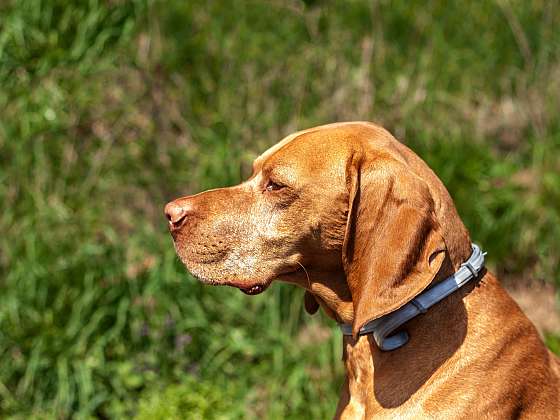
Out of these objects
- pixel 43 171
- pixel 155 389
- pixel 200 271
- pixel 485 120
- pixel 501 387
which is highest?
pixel 200 271

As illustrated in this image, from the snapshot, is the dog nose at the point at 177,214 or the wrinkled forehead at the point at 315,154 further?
the dog nose at the point at 177,214

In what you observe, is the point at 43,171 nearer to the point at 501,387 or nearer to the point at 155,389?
the point at 155,389

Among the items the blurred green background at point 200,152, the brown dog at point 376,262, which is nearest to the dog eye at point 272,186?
the brown dog at point 376,262

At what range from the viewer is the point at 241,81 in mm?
6301

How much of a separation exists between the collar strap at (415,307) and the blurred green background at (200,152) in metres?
1.91

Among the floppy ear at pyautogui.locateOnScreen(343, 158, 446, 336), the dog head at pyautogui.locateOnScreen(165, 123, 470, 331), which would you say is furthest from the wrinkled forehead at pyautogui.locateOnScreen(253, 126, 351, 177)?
the floppy ear at pyautogui.locateOnScreen(343, 158, 446, 336)

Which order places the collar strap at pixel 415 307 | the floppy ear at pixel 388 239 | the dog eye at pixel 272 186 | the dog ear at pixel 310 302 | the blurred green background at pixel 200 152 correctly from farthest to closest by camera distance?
the blurred green background at pixel 200 152, the dog ear at pixel 310 302, the dog eye at pixel 272 186, the collar strap at pixel 415 307, the floppy ear at pixel 388 239

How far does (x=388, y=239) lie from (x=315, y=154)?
0.48 metres

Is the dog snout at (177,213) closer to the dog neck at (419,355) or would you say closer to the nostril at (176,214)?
the nostril at (176,214)

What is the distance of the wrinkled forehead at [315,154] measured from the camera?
3441mm

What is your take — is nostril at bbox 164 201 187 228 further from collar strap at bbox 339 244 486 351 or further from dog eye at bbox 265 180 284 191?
collar strap at bbox 339 244 486 351

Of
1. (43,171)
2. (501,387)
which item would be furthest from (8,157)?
(501,387)

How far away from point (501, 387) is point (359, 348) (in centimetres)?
52

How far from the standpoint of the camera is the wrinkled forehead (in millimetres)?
3441
